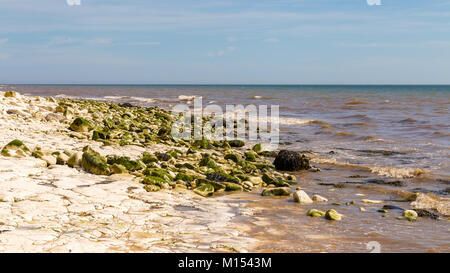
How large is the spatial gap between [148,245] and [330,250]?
6.24 feet

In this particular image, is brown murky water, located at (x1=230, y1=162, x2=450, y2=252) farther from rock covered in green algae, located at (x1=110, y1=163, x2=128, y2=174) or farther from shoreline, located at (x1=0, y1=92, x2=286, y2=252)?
rock covered in green algae, located at (x1=110, y1=163, x2=128, y2=174)

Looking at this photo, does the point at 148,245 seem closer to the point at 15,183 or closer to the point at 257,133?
the point at 15,183

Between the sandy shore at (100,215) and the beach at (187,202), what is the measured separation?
1cm

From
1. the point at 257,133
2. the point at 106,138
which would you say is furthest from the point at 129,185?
the point at 257,133

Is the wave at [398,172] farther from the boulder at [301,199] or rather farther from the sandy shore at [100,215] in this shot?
the sandy shore at [100,215]

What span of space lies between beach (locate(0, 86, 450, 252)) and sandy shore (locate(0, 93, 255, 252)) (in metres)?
0.01

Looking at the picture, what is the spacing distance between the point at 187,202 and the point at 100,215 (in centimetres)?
148

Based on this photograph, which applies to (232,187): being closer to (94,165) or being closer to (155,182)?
(155,182)

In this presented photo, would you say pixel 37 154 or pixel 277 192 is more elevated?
pixel 37 154

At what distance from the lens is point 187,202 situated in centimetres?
584

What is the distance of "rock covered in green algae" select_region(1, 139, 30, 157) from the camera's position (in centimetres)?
660

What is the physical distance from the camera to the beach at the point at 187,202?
413 centimetres

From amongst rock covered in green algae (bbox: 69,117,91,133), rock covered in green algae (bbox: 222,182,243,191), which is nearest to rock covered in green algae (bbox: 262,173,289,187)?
rock covered in green algae (bbox: 222,182,243,191)

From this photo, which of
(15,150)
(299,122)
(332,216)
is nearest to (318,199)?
(332,216)
